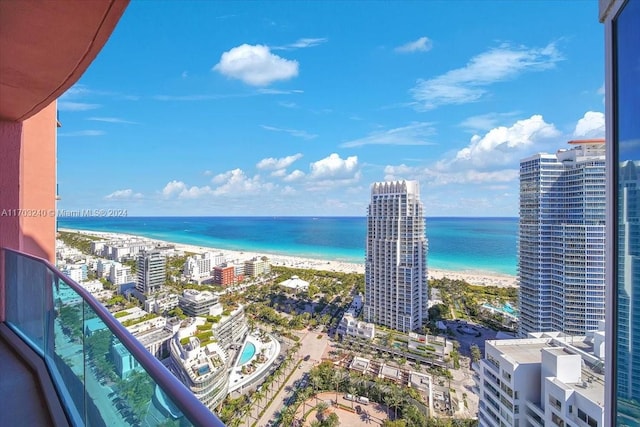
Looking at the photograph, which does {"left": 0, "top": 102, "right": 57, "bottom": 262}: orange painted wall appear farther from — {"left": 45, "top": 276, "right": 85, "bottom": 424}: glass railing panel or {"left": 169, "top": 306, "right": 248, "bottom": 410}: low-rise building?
{"left": 169, "top": 306, "right": 248, "bottom": 410}: low-rise building

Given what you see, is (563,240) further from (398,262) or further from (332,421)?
(332,421)

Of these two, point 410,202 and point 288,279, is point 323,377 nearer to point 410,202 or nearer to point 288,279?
point 410,202

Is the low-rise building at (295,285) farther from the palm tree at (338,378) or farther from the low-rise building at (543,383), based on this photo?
the low-rise building at (543,383)

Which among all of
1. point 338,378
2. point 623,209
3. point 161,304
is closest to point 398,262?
point 338,378

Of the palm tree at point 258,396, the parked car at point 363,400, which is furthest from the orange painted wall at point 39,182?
the parked car at point 363,400

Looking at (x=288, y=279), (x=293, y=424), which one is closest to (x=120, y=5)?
(x=293, y=424)

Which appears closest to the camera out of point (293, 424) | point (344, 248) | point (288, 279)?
point (293, 424)
